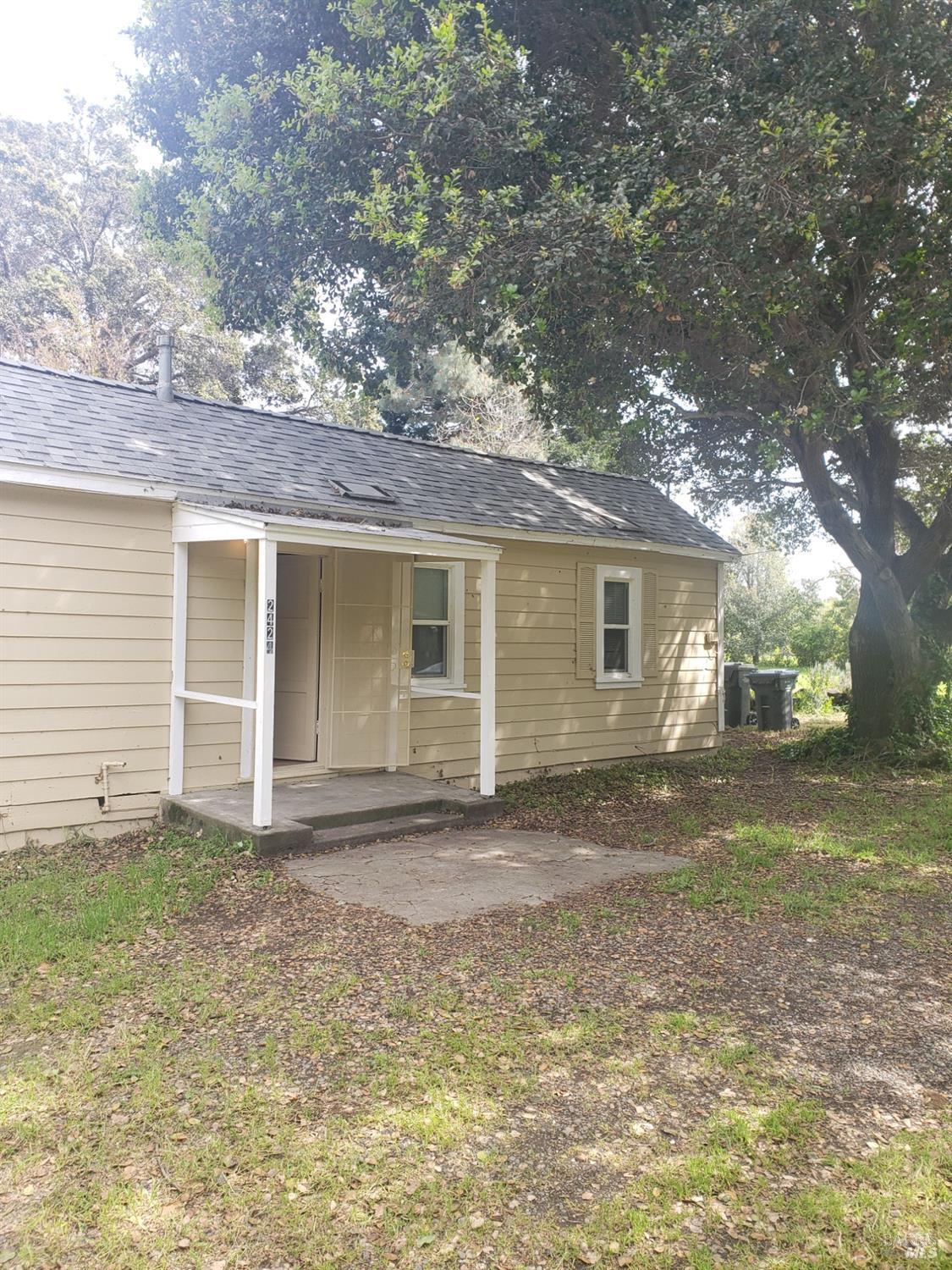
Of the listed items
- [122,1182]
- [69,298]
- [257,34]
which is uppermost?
[69,298]

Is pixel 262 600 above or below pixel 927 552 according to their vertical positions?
below

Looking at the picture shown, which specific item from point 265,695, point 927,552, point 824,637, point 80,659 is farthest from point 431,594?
point 824,637

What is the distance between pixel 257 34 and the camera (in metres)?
9.50

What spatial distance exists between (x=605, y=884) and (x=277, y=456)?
512 centimetres

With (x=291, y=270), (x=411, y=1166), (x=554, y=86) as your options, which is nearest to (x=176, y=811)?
(x=411, y=1166)

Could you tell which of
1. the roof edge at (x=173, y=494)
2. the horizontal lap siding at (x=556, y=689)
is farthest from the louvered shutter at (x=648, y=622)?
the roof edge at (x=173, y=494)

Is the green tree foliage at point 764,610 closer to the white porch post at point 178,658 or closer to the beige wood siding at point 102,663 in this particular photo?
the beige wood siding at point 102,663

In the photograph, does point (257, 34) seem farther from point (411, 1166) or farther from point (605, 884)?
point (411, 1166)

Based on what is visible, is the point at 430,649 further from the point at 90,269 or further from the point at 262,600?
the point at 90,269

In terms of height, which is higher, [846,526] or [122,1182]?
[846,526]

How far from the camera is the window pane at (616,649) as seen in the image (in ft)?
36.5

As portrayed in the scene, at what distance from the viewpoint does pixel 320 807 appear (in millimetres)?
7102

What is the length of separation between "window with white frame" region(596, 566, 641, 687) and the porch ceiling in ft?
11.8

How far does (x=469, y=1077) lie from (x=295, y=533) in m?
4.19
